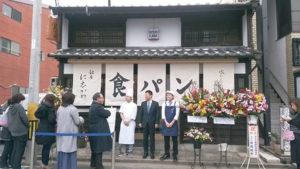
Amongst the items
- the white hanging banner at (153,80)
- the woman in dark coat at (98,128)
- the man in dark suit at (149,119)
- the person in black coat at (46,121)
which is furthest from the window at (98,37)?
the person in black coat at (46,121)

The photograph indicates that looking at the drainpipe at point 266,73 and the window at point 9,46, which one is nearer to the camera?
the drainpipe at point 266,73

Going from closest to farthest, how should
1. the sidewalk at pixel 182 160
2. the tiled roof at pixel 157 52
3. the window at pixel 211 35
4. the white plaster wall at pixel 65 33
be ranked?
the sidewalk at pixel 182 160
the tiled roof at pixel 157 52
the window at pixel 211 35
the white plaster wall at pixel 65 33

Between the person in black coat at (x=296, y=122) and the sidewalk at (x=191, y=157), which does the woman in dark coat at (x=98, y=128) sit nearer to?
the sidewalk at (x=191, y=157)

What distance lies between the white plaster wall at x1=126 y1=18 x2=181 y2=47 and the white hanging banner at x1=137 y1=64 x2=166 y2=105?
1268mm

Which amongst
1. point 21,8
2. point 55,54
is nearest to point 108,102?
point 55,54

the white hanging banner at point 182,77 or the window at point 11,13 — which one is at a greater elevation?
the window at point 11,13

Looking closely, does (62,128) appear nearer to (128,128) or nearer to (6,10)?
(128,128)

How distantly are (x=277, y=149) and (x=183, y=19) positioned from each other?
20.1 feet

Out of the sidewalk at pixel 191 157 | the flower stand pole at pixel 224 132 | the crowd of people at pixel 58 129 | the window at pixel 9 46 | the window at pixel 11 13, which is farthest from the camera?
the window at pixel 11 13

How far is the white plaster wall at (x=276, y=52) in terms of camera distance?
1241cm

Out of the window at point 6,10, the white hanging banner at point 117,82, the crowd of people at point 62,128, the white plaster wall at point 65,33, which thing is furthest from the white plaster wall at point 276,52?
the window at point 6,10

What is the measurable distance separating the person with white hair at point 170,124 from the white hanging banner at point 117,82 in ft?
6.97

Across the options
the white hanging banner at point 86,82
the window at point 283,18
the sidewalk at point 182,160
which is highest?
the window at point 283,18

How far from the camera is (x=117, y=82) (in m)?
8.98
